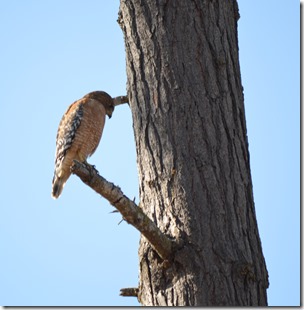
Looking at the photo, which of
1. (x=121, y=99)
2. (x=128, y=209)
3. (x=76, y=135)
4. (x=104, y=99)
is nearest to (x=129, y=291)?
(x=128, y=209)

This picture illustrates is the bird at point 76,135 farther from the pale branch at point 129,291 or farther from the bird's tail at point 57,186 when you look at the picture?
the pale branch at point 129,291

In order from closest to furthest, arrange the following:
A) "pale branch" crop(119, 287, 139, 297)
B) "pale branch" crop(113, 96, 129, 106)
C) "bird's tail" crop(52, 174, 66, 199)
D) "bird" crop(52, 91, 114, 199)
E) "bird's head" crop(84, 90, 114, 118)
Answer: "pale branch" crop(119, 287, 139, 297) < "pale branch" crop(113, 96, 129, 106) < "bird" crop(52, 91, 114, 199) < "bird's tail" crop(52, 174, 66, 199) < "bird's head" crop(84, 90, 114, 118)

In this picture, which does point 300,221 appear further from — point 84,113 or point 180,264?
point 84,113

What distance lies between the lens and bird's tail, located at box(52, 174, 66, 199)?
720 centimetres

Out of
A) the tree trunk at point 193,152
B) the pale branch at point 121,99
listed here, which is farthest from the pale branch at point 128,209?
the pale branch at point 121,99

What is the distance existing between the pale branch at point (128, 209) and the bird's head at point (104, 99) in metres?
3.69

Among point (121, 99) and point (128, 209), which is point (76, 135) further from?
point (128, 209)

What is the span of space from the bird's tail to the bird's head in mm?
955

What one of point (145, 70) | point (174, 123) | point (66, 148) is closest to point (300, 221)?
point (174, 123)

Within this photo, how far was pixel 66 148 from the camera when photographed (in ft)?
23.1

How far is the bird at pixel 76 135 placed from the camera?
7082 millimetres

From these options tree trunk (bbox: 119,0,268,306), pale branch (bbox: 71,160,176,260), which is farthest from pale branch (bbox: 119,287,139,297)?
pale branch (bbox: 71,160,176,260)

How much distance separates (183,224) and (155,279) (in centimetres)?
38

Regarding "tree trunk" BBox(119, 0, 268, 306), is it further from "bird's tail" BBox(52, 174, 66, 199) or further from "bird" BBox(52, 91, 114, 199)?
"bird's tail" BBox(52, 174, 66, 199)
